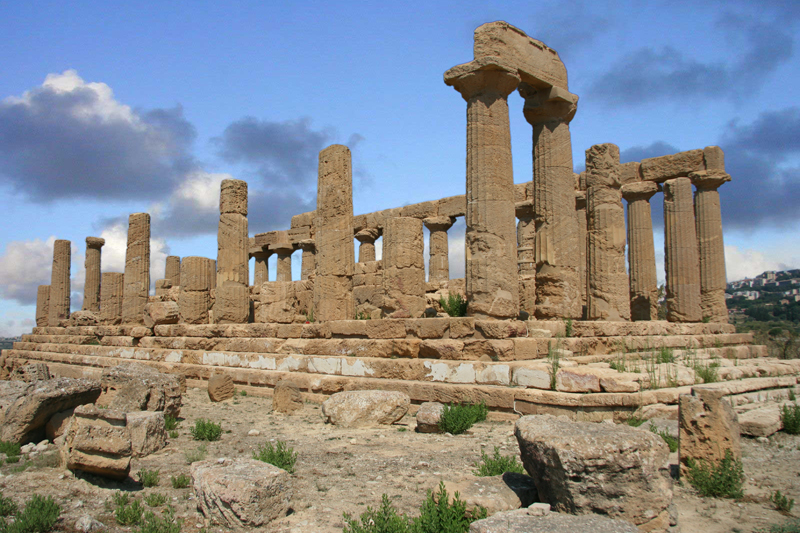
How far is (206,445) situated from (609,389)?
16.2 ft

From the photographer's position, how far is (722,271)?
16328mm

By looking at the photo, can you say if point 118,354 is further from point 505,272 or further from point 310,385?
point 505,272

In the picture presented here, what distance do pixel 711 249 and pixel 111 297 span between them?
20.1 metres

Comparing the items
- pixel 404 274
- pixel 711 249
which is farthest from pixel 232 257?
pixel 711 249

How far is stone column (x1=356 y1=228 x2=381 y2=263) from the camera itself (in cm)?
2200

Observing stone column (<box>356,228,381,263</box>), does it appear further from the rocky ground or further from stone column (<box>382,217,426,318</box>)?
the rocky ground

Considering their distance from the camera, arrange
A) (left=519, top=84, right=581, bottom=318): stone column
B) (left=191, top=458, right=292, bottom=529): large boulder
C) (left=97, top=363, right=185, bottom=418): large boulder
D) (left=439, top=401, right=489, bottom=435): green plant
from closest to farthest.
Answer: (left=191, top=458, right=292, bottom=529): large boulder, (left=439, top=401, right=489, bottom=435): green plant, (left=97, top=363, right=185, bottom=418): large boulder, (left=519, top=84, right=581, bottom=318): stone column

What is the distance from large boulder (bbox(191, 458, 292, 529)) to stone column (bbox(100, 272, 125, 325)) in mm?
18273

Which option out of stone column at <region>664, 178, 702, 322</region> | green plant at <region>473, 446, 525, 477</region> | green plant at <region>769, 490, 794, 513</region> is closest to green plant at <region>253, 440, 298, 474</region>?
green plant at <region>473, 446, 525, 477</region>

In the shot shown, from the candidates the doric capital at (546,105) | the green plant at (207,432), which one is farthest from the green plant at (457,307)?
the green plant at (207,432)

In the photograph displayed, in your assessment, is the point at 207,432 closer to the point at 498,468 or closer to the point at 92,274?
the point at 498,468

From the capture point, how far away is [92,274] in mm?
24141

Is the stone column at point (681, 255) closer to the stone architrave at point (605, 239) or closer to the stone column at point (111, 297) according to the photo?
the stone architrave at point (605, 239)

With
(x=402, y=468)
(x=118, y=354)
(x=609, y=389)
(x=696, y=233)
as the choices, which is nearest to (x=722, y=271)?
(x=696, y=233)
